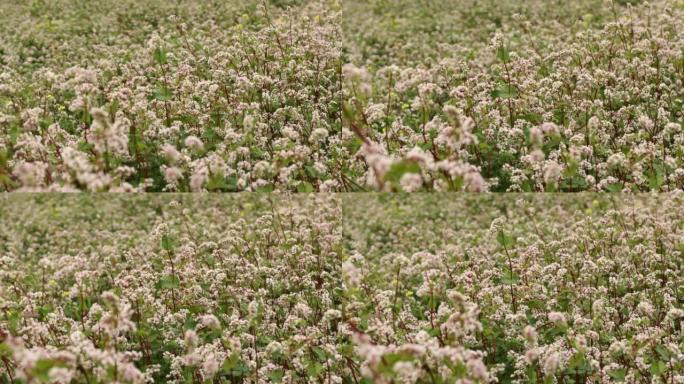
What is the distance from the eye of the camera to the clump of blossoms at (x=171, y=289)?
517 cm

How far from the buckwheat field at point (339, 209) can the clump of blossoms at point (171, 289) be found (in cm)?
2

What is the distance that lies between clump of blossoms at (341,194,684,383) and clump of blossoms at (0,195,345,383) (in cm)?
26

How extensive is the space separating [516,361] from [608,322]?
0.56 m

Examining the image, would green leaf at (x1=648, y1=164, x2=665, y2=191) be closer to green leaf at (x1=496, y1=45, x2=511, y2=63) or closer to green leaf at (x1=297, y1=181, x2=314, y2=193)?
green leaf at (x1=496, y1=45, x2=511, y2=63)

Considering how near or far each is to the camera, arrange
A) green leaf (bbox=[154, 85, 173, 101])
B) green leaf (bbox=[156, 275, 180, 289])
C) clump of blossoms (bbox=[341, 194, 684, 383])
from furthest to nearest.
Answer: green leaf (bbox=[154, 85, 173, 101])
green leaf (bbox=[156, 275, 180, 289])
clump of blossoms (bbox=[341, 194, 684, 383])

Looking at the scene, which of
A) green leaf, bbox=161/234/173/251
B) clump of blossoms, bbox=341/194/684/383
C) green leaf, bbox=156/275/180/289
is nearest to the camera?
clump of blossoms, bbox=341/194/684/383

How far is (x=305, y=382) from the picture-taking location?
5293 mm

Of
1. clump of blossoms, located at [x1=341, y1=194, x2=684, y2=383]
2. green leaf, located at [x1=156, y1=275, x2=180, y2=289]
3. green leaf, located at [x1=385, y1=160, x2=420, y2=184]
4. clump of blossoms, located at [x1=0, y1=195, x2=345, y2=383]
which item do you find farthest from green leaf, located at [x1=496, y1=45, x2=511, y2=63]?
green leaf, located at [x1=156, y1=275, x2=180, y2=289]

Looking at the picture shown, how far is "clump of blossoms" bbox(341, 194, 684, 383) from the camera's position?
512cm

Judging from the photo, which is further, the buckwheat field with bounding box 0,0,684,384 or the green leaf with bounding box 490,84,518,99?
the green leaf with bounding box 490,84,518,99

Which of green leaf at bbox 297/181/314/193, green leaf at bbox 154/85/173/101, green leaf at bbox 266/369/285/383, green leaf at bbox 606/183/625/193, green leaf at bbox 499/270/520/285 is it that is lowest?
green leaf at bbox 266/369/285/383

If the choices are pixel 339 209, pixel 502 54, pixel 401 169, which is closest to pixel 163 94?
pixel 339 209

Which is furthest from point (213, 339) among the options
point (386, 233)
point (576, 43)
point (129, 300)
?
point (576, 43)

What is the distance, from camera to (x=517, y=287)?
586 centimetres
